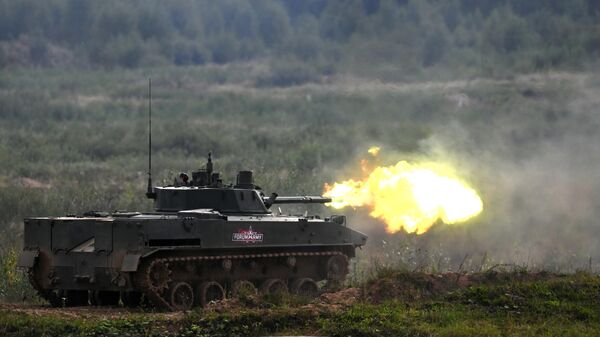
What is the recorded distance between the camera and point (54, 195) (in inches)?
1967

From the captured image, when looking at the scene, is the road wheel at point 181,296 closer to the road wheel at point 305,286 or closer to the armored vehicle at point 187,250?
the armored vehicle at point 187,250

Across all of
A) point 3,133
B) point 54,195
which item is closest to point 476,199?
point 54,195

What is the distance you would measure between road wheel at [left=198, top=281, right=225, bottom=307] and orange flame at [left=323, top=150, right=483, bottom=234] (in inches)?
238

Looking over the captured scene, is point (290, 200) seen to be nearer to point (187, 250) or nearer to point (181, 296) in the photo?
point (187, 250)

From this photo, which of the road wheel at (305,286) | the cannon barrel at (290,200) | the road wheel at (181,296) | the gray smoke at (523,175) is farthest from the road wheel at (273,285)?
the gray smoke at (523,175)

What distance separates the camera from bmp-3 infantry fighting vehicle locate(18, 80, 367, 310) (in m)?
25.4

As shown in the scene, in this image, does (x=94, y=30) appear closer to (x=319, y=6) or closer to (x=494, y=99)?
(x=319, y=6)

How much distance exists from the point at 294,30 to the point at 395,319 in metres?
41.5

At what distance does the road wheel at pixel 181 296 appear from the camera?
25.8 metres

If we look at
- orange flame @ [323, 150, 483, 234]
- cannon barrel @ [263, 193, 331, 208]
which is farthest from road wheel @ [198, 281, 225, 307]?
orange flame @ [323, 150, 483, 234]

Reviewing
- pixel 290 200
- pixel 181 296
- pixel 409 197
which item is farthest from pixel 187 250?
pixel 409 197

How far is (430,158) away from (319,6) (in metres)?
25.0

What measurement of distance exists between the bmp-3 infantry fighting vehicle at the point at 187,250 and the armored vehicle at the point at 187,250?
0.06 ft

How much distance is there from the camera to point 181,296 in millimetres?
26062
